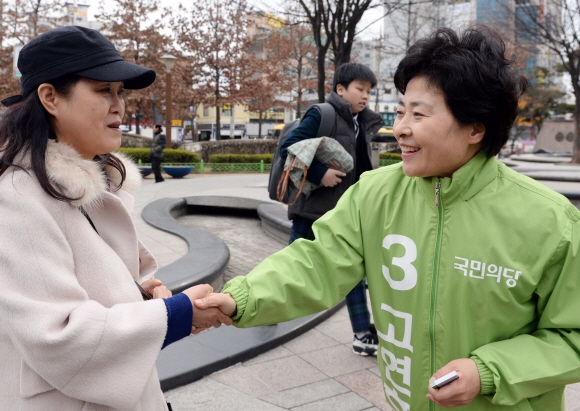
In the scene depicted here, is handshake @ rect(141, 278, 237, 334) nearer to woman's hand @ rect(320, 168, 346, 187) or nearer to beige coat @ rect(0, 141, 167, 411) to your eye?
beige coat @ rect(0, 141, 167, 411)

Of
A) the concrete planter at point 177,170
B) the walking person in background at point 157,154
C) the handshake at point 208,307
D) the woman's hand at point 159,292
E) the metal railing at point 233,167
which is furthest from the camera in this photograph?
the metal railing at point 233,167

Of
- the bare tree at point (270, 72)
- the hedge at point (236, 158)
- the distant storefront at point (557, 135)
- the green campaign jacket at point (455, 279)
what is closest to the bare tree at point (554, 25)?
the hedge at point (236, 158)

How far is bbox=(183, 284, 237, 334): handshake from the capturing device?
1752 millimetres

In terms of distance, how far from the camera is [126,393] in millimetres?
1428

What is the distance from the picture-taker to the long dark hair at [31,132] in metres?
1.50

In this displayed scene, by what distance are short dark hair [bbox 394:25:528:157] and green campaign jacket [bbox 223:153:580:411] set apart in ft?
0.54

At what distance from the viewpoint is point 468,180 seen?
1808mm

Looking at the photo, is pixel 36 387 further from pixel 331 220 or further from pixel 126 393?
pixel 331 220

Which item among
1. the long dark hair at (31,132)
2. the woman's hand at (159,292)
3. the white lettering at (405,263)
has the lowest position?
the woman's hand at (159,292)

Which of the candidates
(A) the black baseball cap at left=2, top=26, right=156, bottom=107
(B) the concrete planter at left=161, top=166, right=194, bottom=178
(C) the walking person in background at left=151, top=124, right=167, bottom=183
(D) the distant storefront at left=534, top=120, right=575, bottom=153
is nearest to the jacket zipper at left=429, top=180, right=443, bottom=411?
(A) the black baseball cap at left=2, top=26, right=156, bottom=107

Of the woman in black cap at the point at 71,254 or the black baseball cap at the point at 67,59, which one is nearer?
the woman in black cap at the point at 71,254

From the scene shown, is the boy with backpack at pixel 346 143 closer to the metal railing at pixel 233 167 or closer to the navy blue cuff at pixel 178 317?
the navy blue cuff at pixel 178 317

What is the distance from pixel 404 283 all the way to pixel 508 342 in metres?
0.36

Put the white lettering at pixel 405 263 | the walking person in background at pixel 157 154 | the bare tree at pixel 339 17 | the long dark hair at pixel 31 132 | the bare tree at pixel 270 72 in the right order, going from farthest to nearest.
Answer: the bare tree at pixel 270 72, the walking person in background at pixel 157 154, the bare tree at pixel 339 17, the white lettering at pixel 405 263, the long dark hair at pixel 31 132
